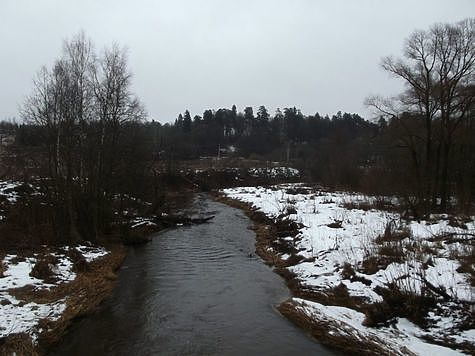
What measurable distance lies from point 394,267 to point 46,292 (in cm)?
968

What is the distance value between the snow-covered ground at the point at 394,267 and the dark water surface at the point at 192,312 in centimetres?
129

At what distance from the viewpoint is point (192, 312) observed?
1130cm

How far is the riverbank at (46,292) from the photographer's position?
913 centimetres

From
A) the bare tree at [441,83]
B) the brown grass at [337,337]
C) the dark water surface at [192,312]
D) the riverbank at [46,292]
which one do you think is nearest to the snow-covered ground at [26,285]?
the riverbank at [46,292]

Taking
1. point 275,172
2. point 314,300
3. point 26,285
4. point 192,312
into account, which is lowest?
point 192,312

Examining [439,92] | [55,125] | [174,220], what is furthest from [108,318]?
[439,92]

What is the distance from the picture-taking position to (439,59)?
77.4ft

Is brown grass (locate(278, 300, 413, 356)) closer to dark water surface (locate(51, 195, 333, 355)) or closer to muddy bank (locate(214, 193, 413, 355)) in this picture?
muddy bank (locate(214, 193, 413, 355))

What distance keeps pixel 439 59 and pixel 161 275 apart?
19118 millimetres

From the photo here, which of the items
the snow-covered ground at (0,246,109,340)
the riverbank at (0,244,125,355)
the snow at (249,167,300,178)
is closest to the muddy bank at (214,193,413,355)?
the riverbank at (0,244,125,355)

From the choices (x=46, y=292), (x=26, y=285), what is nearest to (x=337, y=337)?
(x=46, y=292)

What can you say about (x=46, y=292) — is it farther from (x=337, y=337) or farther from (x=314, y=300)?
(x=337, y=337)

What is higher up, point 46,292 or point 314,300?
point 46,292

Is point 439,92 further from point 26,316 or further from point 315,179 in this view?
point 315,179
